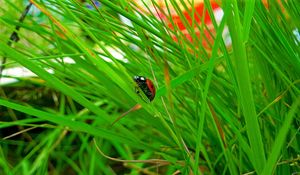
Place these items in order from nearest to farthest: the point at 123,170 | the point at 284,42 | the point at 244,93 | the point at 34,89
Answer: the point at 244,93, the point at 284,42, the point at 123,170, the point at 34,89

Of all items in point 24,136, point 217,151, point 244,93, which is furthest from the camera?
point 24,136

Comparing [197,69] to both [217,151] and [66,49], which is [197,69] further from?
[66,49]

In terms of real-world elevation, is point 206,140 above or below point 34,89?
below

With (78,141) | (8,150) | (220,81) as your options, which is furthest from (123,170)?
(220,81)

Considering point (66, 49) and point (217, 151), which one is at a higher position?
point (66, 49)

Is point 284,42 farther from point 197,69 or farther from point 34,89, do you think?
point 34,89

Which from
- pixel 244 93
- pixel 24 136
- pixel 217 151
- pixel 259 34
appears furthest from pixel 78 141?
pixel 244 93

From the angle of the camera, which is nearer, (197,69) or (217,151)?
(197,69)

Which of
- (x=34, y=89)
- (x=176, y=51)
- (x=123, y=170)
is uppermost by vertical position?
(x=34, y=89)

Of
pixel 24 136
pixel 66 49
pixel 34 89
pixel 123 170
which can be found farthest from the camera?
pixel 34 89
